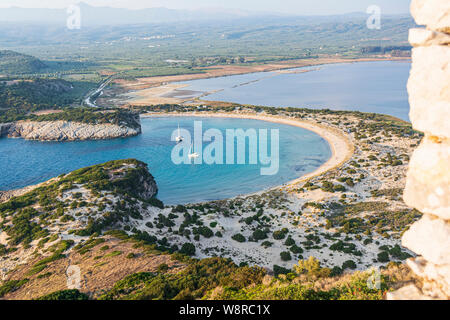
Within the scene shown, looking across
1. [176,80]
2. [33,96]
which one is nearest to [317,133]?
[33,96]

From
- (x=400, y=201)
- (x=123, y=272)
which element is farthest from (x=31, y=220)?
(x=400, y=201)

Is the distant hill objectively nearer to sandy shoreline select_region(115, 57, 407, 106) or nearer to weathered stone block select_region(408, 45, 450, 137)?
sandy shoreline select_region(115, 57, 407, 106)

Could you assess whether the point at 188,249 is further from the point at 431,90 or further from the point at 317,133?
the point at 317,133

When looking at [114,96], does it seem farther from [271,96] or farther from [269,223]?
[269,223]

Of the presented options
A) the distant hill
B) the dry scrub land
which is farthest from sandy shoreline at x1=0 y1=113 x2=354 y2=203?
the distant hill

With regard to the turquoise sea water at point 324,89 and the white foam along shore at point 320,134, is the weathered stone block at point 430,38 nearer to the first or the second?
the white foam along shore at point 320,134

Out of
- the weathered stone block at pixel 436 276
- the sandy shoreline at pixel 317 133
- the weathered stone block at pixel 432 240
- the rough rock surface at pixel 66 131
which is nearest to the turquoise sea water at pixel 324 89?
the sandy shoreline at pixel 317 133
